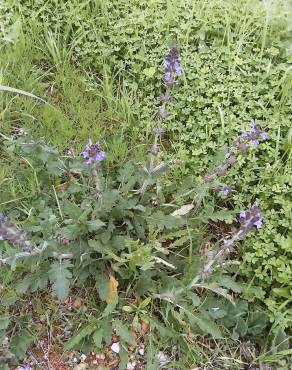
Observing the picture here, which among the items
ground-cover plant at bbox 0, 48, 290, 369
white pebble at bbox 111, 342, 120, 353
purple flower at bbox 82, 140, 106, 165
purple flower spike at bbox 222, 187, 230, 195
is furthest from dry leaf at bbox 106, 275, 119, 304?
purple flower spike at bbox 222, 187, 230, 195

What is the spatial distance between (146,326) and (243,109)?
145cm

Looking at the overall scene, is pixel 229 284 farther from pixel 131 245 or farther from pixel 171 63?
pixel 171 63

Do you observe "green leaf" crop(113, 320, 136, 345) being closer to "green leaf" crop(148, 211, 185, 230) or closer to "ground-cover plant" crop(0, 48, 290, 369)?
"ground-cover plant" crop(0, 48, 290, 369)

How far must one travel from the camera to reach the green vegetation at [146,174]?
2.65m

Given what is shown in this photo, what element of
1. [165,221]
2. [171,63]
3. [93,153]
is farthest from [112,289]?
[171,63]

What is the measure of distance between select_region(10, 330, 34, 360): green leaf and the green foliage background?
32.3 inches

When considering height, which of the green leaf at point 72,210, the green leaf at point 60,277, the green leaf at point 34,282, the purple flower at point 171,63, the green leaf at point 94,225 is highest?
the purple flower at point 171,63

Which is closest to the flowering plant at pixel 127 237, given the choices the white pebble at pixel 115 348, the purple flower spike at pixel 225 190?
the purple flower spike at pixel 225 190

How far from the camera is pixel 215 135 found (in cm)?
315

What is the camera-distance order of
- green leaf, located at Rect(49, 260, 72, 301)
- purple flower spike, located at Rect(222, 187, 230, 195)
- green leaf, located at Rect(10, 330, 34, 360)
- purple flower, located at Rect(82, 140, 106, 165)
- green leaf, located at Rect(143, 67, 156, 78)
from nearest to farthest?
green leaf, located at Rect(49, 260, 72, 301) < purple flower, located at Rect(82, 140, 106, 165) < green leaf, located at Rect(10, 330, 34, 360) < purple flower spike, located at Rect(222, 187, 230, 195) < green leaf, located at Rect(143, 67, 156, 78)

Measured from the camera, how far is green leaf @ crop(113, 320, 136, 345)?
2.57 m

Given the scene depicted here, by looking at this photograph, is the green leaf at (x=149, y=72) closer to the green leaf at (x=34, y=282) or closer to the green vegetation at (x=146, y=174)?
the green vegetation at (x=146, y=174)

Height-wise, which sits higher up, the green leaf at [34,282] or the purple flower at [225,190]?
the purple flower at [225,190]

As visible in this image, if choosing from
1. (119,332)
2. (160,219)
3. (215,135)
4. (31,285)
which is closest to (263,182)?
(215,135)
